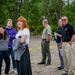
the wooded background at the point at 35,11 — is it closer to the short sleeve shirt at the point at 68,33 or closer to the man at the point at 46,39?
the man at the point at 46,39

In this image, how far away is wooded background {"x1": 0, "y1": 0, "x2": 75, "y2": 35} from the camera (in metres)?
39.9

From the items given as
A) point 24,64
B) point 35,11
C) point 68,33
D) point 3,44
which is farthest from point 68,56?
point 35,11

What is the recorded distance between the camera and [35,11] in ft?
151

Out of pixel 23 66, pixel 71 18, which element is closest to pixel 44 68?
pixel 23 66

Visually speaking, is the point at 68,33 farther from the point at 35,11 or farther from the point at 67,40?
the point at 35,11

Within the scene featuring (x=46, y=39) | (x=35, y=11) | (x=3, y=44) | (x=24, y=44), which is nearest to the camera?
(x=24, y=44)

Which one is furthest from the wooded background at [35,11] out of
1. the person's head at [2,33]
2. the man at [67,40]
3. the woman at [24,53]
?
the woman at [24,53]

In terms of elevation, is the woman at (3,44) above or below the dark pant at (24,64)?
above

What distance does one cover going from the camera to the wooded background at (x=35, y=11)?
131ft

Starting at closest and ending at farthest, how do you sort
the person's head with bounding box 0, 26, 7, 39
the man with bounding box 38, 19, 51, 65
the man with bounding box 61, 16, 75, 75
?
the man with bounding box 61, 16, 75, 75
the person's head with bounding box 0, 26, 7, 39
the man with bounding box 38, 19, 51, 65

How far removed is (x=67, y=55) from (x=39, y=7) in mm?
35900

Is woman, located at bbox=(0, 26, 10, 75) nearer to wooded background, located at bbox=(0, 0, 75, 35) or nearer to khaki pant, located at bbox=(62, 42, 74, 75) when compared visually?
khaki pant, located at bbox=(62, 42, 74, 75)

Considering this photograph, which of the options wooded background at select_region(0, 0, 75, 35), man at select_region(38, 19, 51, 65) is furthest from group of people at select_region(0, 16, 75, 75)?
wooded background at select_region(0, 0, 75, 35)

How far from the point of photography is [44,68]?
8.88m
